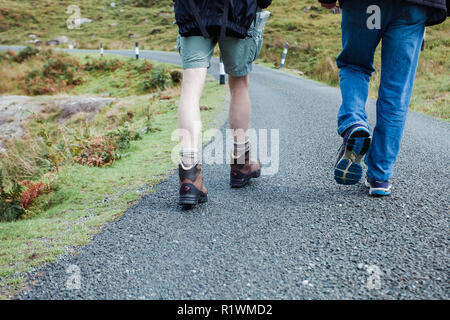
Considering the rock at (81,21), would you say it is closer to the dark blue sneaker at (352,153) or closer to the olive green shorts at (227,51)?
the olive green shorts at (227,51)

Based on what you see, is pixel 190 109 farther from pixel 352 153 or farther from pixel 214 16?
pixel 352 153

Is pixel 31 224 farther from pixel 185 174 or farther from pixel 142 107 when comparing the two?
pixel 142 107

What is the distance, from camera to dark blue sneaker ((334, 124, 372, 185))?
7.14 feet

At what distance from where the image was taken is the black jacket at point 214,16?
209cm

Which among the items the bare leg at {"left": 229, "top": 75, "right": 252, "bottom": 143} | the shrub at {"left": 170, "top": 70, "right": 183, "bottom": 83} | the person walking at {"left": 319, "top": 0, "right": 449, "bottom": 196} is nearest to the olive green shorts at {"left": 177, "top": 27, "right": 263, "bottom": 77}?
the bare leg at {"left": 229, "top": 75, "right": 252, "bottom": 143}

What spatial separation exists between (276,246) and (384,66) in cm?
138

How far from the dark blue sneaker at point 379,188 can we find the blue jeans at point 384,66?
49 millimetres

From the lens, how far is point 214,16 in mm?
2094

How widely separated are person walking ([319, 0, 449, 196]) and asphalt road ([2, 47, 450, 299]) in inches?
11.1

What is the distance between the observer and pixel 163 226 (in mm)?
2078

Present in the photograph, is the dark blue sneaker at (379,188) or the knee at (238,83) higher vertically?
the knee at (238,83)

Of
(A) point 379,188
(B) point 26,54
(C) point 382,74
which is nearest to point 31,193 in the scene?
(A) point 379,188

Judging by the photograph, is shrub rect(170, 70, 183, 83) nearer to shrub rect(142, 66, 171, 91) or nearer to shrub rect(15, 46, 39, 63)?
shrub rect(142, 66, 171, 91)

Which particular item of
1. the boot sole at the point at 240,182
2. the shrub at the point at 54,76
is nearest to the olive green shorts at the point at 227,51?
the boot sole at the point at 240,182
